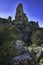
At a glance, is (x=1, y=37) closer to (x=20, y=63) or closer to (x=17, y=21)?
(x=20, y=63)

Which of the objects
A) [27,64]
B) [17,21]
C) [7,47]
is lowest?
[27,64]

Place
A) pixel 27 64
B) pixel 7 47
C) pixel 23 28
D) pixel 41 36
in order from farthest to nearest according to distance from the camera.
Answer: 1. pixel 23 28
2. pixel 41 36
3. pixel 7 47
4. pixel 27 64

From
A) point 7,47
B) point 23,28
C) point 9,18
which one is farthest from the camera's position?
point 9,18

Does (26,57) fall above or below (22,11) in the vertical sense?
below

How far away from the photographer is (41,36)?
75750 mm

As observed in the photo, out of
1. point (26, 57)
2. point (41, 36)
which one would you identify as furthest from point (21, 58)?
point (41, 36)

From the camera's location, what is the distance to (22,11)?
10300 cm

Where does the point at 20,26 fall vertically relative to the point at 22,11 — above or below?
below

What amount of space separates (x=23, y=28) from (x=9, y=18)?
10.5 m

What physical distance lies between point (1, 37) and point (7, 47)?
268 cm

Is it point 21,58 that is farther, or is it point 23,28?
point 23,28

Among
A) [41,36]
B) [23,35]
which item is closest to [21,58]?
[41,36]

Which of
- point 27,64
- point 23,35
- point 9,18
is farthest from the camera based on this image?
point 9,18

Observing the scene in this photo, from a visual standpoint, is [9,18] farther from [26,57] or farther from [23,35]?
[26,57]
